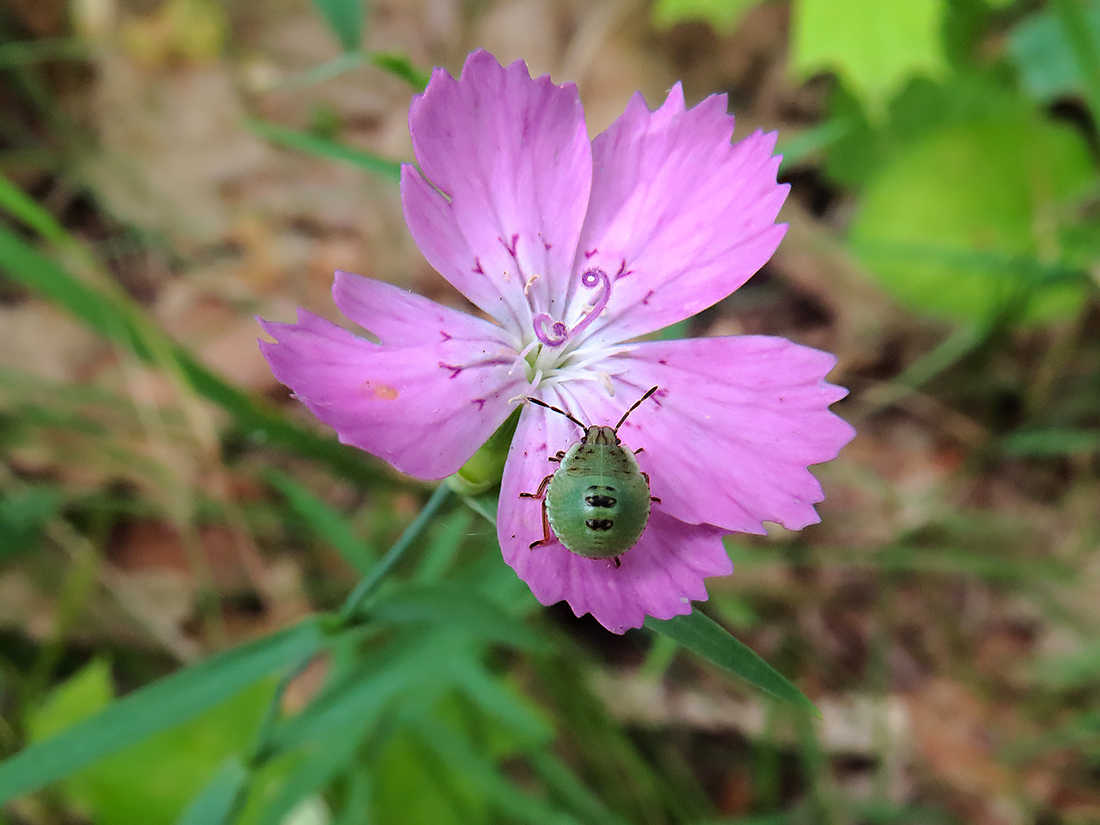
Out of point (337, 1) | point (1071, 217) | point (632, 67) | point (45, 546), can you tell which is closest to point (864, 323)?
point (1071, 217)

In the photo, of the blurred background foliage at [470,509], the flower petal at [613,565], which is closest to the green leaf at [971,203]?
the blurred background foliage at [470,509]

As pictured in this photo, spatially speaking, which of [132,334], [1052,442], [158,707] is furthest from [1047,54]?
[158,707]

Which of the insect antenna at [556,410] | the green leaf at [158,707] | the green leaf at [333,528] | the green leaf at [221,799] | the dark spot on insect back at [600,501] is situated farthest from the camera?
the green leaf at [333,528]

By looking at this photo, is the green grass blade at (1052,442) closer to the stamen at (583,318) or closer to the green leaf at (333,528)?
the stamen at (583,318)

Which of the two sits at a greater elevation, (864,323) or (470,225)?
(470,225)

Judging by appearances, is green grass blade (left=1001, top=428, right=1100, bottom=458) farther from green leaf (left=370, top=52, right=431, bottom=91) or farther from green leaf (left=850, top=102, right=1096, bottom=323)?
green leaf (left=370, top=52, right=431, bottom=91)

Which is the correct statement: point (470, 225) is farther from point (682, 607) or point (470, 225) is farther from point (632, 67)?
point (632, 67)
